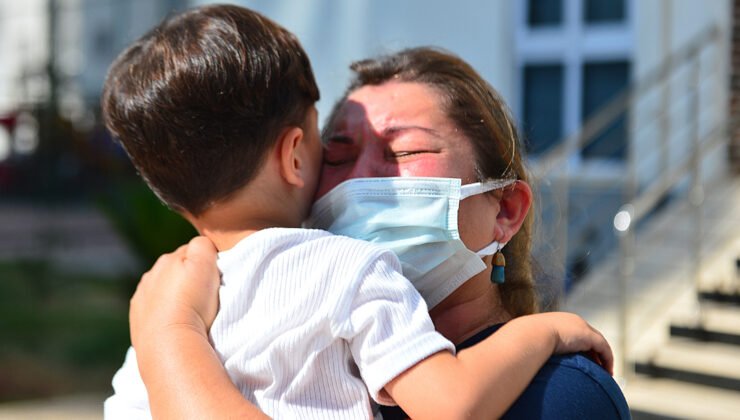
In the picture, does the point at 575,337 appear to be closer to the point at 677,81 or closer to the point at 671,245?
the point at 671,245

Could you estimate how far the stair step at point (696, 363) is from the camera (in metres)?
5.64

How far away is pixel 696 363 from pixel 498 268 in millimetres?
4358

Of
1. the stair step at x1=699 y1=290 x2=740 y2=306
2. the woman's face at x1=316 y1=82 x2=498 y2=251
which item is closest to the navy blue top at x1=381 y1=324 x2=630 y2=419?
the woman's face at x1=316 y1=82 x2=498 y2=251

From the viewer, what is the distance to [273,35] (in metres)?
1.64

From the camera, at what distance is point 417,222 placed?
173 cm

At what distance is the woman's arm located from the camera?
1479mm

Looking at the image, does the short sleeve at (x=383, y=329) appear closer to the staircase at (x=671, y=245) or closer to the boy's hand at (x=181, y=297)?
the boy's hand at (x=181, y=297)

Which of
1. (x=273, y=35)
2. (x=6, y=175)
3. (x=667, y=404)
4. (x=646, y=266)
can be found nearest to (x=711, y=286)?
(x=646, y=266)

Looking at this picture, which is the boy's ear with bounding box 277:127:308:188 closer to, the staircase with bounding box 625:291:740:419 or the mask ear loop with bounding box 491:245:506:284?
the mask ear loop with bounding box 491:245:506:284

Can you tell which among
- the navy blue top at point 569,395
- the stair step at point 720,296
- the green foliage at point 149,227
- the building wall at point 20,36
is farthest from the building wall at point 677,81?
the building wall at point 20,36

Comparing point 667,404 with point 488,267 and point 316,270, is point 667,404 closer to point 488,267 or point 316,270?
point 488,267

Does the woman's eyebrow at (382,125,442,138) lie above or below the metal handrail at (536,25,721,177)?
above

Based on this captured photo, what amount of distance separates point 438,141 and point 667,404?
4.21 metres

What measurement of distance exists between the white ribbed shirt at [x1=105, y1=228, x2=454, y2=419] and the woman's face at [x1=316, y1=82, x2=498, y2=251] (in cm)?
24
